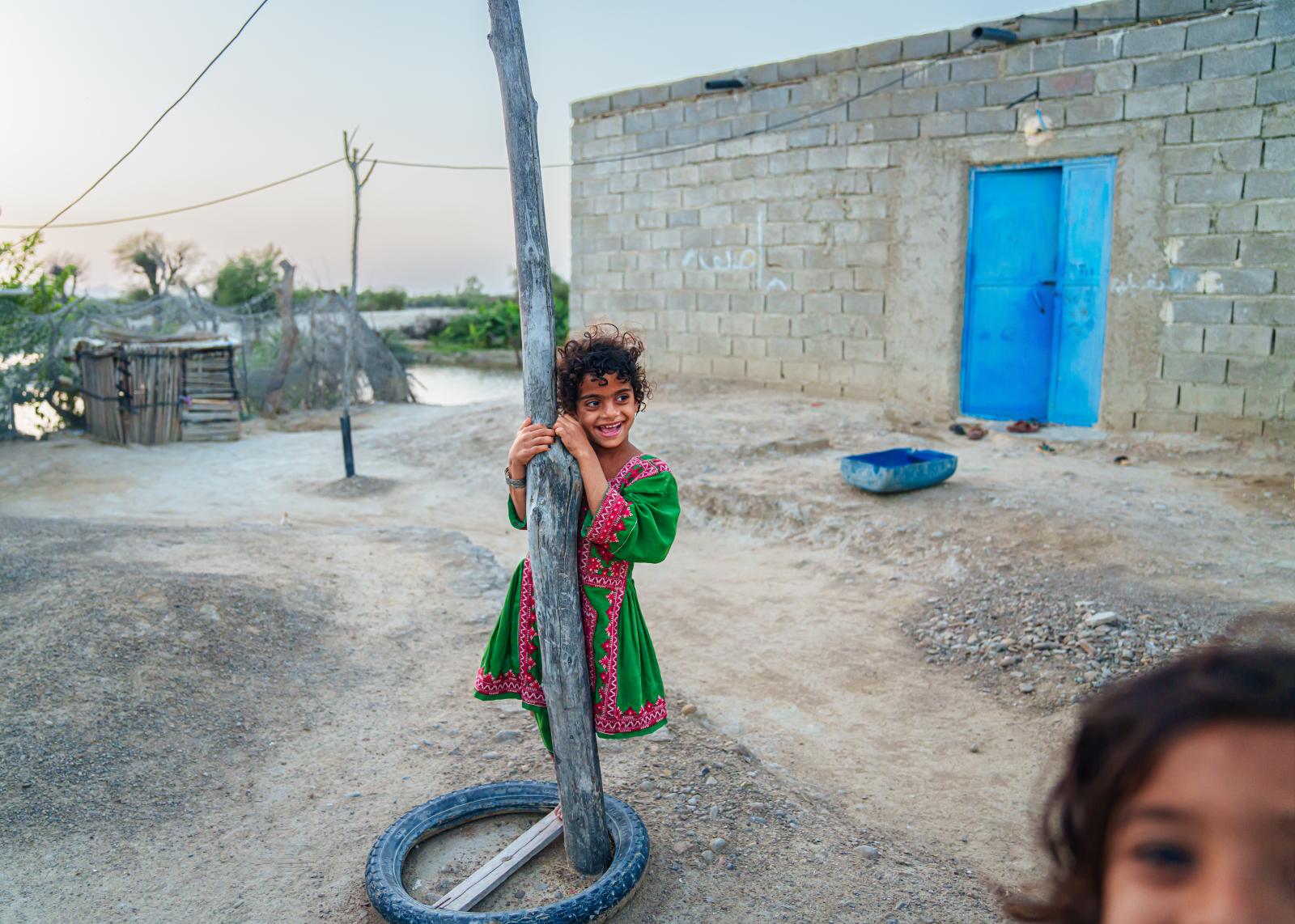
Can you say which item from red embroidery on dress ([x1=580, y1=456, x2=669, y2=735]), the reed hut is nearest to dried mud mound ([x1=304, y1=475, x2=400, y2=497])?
the reed hut

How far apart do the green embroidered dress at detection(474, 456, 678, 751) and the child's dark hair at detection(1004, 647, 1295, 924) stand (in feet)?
5.04

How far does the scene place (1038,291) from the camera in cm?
856

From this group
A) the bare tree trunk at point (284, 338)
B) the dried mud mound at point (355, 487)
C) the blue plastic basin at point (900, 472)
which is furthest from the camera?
A: the bare tree trunk at point (284, 338)

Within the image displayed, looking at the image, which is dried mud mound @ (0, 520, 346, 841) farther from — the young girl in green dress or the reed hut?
the reed hut

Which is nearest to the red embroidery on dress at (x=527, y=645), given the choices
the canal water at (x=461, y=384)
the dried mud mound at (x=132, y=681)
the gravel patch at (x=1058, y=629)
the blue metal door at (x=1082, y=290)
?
the dried mud mound at (x=132, y=681)

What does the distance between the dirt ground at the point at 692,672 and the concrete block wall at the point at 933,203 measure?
1091 millimetres

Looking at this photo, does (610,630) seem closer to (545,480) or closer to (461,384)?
(545,480)

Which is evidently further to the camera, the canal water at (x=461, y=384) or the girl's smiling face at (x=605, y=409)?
the canal water at (x=461, y=384)

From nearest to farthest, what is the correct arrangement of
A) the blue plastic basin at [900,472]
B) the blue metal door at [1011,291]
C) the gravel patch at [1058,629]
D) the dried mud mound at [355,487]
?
the gravel patch at [1058,629]
the blue plastic basin at [900,472]
the blue metal door at [1011,291]
the dried mud mound at [355,487]

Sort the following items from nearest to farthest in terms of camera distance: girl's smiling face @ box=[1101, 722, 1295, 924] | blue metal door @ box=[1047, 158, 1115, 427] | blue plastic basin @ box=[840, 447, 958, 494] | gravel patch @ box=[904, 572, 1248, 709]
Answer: girl's smiling face @ box=[1101, 722, 1295, 924] < gravel patch @ box=[904, 572, 1248, 709] < blue plastic basin @ box=[840, 447, 958, 494] < blue metal door @ box=[1047, 158, 1115, 427]

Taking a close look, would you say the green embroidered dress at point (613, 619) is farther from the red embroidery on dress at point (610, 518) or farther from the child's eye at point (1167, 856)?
the child's eye at point (1167, 856)

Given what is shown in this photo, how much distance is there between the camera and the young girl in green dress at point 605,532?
2311 millimetres

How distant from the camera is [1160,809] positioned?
0.66 metres

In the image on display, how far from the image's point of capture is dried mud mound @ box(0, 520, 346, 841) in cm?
305
